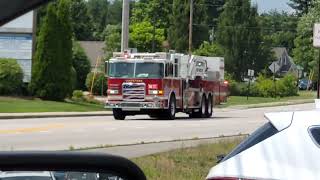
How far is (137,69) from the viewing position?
3166 centimetres

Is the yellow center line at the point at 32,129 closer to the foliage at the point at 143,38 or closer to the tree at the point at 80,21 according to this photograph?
the foliage at the point at 143,38

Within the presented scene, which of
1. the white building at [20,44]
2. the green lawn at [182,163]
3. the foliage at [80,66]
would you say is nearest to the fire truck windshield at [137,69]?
the white building at [20,44]

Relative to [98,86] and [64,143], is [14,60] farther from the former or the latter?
[64,143]

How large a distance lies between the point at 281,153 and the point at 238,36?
3577 inches

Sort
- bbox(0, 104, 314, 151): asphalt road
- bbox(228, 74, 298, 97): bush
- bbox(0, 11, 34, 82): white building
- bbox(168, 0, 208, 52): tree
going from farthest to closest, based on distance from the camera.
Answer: bbox(168, 0, 208, 52): tree < bbox(228, 74, 298, 97): bush < bbox(0, 11, 34, 82): white building < bbox(0, 104, 314, 151): asphalt road

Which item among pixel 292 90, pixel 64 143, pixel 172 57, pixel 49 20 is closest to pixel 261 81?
pixel 292 90

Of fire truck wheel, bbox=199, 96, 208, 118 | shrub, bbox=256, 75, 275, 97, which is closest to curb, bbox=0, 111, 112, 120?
fire truck wheel, bbox=199, 96, 208, 118

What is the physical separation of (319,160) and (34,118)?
28.3 m

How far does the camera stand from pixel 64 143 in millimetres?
19250

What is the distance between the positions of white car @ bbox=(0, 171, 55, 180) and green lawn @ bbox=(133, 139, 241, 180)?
8.43 metres

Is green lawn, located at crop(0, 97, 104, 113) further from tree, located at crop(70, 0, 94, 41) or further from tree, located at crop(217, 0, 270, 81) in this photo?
tree, located at crop(70, 0, 94, 41)

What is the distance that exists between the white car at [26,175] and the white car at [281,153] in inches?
109

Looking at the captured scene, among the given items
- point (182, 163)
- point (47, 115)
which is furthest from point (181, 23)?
point (182, 163)

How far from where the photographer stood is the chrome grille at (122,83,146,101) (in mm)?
31578
